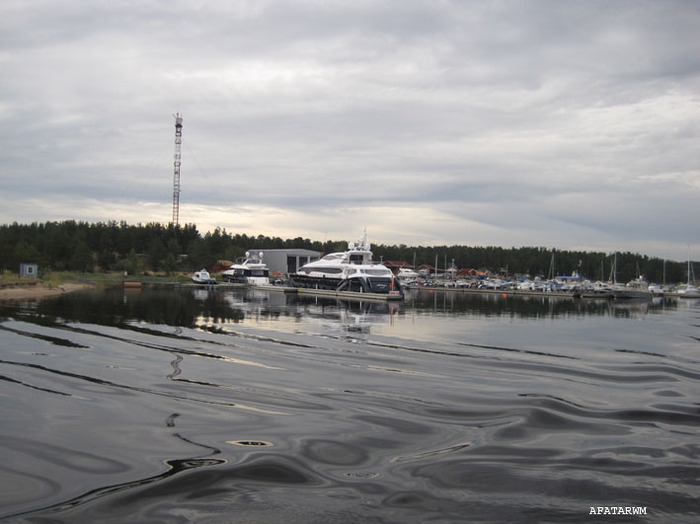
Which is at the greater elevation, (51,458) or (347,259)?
(347,259)

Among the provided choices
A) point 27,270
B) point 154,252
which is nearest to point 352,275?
point 27,270

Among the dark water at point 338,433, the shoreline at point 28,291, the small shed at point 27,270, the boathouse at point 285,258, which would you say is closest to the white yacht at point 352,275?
the boathouse at point 285,258

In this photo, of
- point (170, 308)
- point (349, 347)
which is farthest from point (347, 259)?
point (349, 347)

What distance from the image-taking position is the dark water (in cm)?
782

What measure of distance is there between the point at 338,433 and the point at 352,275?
199 ft

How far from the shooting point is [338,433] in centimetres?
1090

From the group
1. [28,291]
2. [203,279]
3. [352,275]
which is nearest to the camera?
[28,291]

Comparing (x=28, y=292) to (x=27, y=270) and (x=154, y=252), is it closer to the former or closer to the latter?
(x=27, y=270)

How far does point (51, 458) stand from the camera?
923 cm

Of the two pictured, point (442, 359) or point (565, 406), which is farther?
point (442, 359)

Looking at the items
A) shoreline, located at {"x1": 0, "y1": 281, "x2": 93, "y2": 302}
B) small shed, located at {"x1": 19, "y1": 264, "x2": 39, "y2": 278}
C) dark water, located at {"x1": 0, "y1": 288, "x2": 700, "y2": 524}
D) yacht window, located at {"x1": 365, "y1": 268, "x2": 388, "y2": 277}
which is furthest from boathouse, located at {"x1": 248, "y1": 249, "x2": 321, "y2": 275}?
dark water, located at {"x1": 0, "y1": 288, "x2": 700, "y2": 524}

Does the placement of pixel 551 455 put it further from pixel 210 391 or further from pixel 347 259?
pixel 347 259

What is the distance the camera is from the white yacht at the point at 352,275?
6850 cm

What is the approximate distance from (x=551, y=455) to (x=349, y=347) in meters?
13.7
